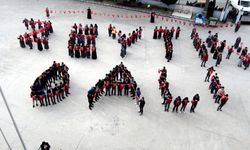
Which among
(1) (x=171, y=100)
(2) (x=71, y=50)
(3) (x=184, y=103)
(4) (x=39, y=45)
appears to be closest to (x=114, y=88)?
(1) (x=171, y=100)

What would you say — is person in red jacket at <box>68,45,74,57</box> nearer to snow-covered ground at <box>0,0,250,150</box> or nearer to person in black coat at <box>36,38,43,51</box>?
snow-covered ground at <box>0,0,250,150</box>

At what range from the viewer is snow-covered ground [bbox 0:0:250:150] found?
14.1 metres

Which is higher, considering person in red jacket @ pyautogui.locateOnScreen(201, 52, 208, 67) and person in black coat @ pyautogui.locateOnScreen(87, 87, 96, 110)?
person in red jacket @ pyautogui.locateOnScreen(201, 52, 208, 67)

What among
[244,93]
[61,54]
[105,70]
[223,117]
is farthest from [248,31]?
[61,54]

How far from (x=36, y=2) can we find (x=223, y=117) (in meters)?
22.3

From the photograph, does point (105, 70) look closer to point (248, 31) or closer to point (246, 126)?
point (246, 126)

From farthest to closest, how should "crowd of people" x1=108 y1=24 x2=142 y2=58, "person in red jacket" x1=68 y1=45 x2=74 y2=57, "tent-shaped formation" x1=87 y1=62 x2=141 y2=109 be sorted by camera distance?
1. "crowd of people" x1=108 y1=24 x2=142 y2=58
2. "person in red jacket" x1=68 y1=45 x2=74 y2=57
3. "tent-shaped formation" x1=87 y1=62 x2=141 y2=109

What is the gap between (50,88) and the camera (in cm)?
1597

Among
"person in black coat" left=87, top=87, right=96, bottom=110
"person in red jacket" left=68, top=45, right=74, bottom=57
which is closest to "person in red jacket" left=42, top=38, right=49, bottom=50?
"person in red jacket" left=68, top=45, right=74, bottom=57

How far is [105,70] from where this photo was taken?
19109 mm

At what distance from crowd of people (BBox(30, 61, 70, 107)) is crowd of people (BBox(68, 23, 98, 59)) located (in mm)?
2869

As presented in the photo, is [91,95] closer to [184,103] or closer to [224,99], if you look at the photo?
[184,103]

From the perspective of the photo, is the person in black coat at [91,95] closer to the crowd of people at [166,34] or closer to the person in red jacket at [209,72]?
the person in red jacket at [209,72]

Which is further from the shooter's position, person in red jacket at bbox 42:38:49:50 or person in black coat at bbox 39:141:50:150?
person in red jacket at bbox 42:38:49:50
